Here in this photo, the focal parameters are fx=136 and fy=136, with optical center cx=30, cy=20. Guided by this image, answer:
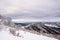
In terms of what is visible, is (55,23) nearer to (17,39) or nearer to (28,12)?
(28,12)

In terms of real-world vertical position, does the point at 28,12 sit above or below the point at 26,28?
above

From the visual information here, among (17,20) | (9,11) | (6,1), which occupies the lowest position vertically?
(17,20)

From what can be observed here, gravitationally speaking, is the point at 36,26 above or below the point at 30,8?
below

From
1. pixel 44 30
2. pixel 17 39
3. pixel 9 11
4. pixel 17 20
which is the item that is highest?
pixel 9 11

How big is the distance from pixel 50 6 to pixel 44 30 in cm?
33

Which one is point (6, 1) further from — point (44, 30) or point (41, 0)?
point (44, 30)

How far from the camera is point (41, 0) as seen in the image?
1837mm

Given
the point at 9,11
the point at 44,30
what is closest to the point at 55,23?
the point at 44,30

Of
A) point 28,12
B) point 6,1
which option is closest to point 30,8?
point 28,12

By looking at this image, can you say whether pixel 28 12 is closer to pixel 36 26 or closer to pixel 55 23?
pixel 36 26

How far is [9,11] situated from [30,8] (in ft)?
0.93

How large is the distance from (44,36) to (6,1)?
69 cm

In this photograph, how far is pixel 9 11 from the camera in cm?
183

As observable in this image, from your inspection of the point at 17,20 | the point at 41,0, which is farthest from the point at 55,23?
the point at 17,20
